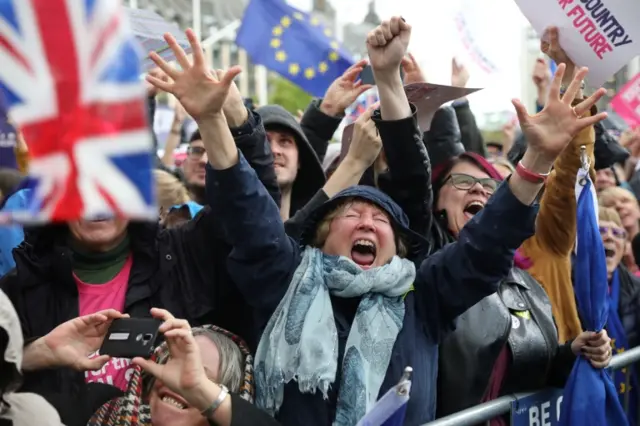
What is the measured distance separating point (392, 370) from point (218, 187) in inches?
29.5

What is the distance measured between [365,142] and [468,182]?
1.43 feet

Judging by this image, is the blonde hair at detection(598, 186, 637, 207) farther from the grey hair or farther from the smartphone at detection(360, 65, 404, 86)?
the grey hair

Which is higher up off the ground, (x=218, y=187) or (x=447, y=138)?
(x=218, y=187)

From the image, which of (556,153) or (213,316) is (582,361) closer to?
(556,153)

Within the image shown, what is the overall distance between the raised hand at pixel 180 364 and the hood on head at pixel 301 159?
1.71 meters

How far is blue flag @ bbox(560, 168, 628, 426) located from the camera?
3617mm

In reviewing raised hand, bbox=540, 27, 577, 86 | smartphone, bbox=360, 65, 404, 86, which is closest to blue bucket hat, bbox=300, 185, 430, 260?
raised hand, bbox=540, 27, 577, 86

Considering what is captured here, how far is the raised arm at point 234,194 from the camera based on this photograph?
9.28 feet

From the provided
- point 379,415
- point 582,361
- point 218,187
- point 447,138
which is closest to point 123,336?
point 218,187

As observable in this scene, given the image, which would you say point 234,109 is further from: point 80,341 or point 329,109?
point 329,109

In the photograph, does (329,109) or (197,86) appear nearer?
(197,86)

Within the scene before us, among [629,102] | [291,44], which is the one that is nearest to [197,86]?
[291,44]

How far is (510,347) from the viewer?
354 cm

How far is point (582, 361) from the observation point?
12.0 feet
